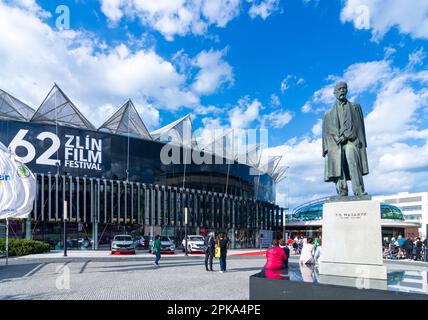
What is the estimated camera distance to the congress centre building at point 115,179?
34906 mm

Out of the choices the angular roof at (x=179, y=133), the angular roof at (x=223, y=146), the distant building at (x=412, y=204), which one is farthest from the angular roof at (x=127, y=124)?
the distant building at (x=412, y=204)

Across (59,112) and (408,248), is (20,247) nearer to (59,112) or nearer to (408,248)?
(59,112)

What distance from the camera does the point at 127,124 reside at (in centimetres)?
4478

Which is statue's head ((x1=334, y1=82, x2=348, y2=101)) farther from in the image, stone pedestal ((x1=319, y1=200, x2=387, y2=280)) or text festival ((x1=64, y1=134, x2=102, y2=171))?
text festival ((x1=64, y1=134, x2=102, y2=171))

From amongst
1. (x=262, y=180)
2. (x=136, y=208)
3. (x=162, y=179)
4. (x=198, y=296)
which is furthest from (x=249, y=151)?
(x=198, y=296)

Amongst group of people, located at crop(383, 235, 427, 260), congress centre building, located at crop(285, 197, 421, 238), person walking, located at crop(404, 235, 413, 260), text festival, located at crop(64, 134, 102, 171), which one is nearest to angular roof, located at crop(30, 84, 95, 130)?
text festival, located at crop(64, 134, 102, 171)

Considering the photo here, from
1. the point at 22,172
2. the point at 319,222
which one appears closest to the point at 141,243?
the point at 22,172

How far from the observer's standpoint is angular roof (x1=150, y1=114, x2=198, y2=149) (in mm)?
48469

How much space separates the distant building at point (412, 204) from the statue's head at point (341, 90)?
103436 mm

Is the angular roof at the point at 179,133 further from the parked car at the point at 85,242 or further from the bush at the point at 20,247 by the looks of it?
the bush at the point at 20,247

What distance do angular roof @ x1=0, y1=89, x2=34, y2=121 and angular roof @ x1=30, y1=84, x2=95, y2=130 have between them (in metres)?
1.64

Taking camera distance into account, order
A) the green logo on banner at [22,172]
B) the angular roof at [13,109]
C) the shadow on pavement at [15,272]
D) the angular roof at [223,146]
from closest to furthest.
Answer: the green logo on banner at [22,172]
the shadow on pavement at [15,272]
the angular roof at [13,109]
the angular roof at [223,146]

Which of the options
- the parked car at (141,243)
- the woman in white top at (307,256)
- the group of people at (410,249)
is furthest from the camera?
the parked car at (141,243)
